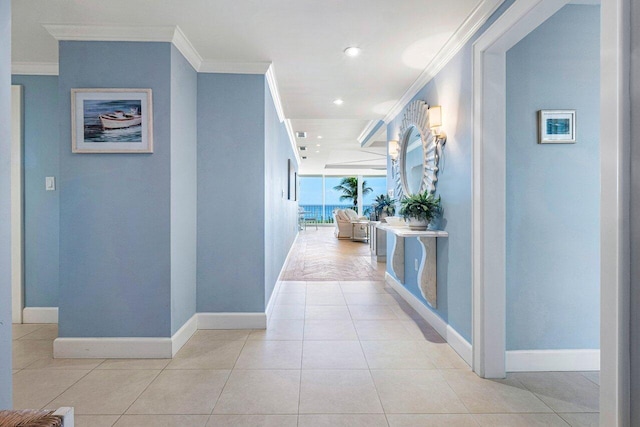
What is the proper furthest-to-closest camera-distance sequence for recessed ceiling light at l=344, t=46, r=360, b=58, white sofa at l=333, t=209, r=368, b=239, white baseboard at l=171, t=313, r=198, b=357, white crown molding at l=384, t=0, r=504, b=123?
white sofa at l=333, t=209, r=368, b=239 → recessed ceiling light at l=344, t=46, r=360, b=58 → white baseboard at l=171, t=313, r=198, b=357 → white crown molding at l=384, t=0, r=504, b=123

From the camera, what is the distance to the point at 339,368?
2383mm

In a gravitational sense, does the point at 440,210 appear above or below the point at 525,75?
below

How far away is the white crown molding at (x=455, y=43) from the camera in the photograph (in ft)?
7.18

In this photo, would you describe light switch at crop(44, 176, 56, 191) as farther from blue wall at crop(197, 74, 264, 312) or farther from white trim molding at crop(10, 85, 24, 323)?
blue wall at crop(197, 74, 264, 312)

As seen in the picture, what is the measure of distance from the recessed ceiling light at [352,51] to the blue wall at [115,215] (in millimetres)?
1369

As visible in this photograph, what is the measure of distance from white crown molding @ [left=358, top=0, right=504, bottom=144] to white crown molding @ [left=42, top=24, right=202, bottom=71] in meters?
2.04

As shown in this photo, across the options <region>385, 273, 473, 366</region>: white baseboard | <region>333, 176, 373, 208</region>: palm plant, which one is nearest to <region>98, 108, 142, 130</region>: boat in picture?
<region>385, 273, 473, 366</region>: white baseboard

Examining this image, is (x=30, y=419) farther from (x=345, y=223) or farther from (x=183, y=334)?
(x=345, y=223)

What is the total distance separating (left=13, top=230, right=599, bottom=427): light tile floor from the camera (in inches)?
72.7

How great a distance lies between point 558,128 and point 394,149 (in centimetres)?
231

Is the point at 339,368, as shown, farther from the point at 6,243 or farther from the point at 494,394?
the point at 6,243

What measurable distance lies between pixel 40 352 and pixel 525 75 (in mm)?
4058

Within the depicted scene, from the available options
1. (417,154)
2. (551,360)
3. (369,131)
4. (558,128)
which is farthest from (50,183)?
(369,131)

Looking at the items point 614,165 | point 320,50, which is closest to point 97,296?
point 320,50
